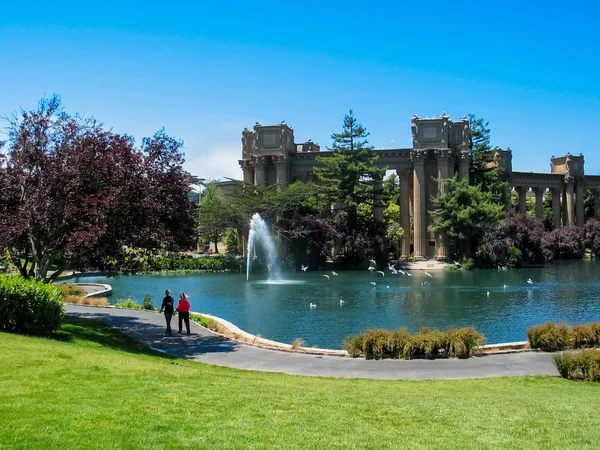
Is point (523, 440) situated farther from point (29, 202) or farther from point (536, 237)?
point (536, 237)

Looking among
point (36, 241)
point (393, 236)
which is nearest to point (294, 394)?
point (36, 241)

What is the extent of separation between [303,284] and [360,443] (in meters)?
35.7

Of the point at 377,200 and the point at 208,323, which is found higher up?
the point at 377,200

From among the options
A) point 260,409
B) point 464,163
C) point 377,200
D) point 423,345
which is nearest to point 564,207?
point 464,163

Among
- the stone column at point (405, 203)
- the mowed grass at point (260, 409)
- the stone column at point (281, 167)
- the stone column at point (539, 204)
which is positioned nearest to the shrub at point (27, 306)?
the mowed grass at point (260, 409)

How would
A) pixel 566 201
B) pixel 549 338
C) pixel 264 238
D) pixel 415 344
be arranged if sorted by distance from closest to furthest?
1. pixel 415 344
2. pixel 549 338
3. pixel 264 238
4. pixel 566 201

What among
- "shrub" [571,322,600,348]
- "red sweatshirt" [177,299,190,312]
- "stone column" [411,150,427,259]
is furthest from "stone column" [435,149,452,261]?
"red sweatshirt" [177,299,190,312]

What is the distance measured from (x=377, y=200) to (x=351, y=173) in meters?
5.06

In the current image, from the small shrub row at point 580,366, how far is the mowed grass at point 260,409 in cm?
56

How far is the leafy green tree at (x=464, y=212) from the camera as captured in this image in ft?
192

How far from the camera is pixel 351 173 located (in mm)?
61562

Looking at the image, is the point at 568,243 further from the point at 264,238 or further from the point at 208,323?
the point at 208,323

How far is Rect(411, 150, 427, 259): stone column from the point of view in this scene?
65438 millimetres

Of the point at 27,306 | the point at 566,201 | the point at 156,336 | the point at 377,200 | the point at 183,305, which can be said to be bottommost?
the point at 156,336
